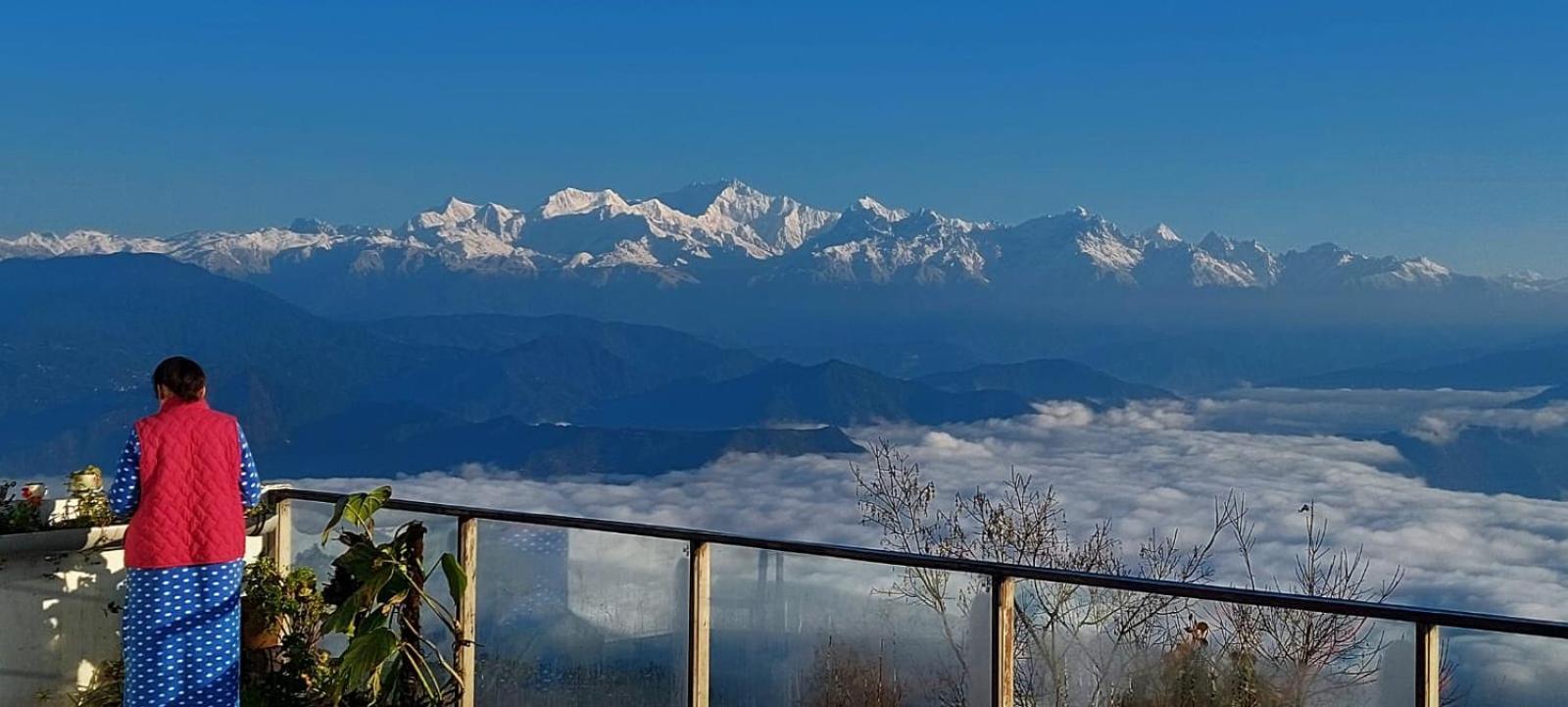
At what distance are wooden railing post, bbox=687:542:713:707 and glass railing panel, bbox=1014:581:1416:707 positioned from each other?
3.75 ft

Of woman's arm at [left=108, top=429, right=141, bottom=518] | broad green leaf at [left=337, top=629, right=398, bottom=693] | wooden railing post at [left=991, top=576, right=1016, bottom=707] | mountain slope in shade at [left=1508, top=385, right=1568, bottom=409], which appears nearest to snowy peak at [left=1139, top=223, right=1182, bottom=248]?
mountain slope in shade at [left=1508, top=385, right=1568, bottom=409]

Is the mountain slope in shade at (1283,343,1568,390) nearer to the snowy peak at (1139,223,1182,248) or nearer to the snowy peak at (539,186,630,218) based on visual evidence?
the snowy peak at (1139,223,1182,248)

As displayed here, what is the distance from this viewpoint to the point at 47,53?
43062 millimetres

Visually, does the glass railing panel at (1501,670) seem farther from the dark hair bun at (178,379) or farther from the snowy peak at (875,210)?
the snowy peak at (875,210)

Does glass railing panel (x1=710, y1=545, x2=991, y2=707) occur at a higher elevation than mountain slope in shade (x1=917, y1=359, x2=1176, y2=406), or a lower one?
lower

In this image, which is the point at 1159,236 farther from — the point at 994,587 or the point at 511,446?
the point at 994,587

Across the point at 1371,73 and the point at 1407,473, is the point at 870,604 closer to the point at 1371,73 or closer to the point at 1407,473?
the point at 1371,73

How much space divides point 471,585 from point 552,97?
131 ft

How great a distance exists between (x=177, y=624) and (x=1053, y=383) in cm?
6676

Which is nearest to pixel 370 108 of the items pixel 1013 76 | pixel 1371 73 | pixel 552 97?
pixel 552 97

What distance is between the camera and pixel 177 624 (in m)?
4.71

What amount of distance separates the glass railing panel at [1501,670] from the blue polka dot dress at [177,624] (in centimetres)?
374

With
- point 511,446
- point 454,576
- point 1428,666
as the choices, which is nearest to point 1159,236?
point 511,446

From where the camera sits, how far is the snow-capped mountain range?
3905 inches
